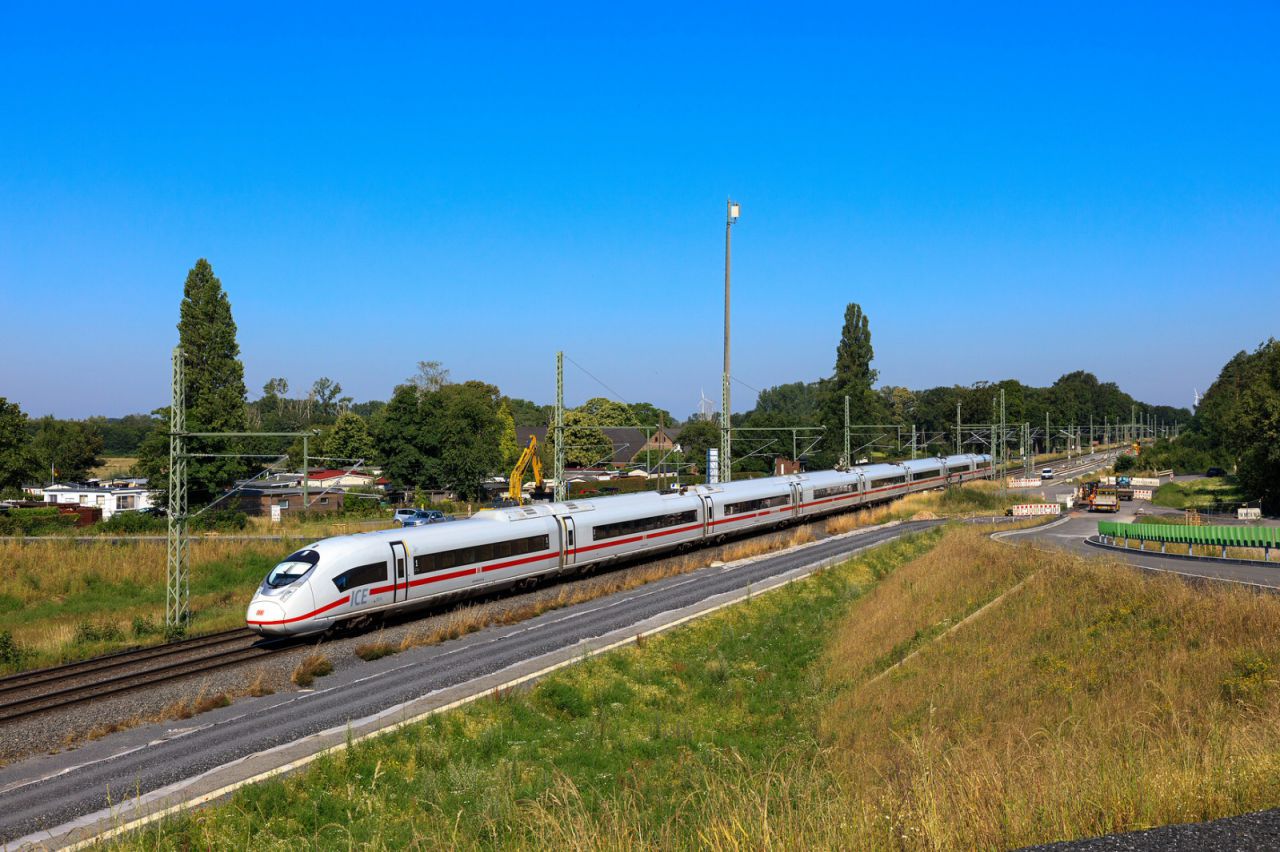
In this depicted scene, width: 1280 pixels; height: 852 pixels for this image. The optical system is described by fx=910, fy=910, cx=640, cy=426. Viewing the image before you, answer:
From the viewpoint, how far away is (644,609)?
99.0ft

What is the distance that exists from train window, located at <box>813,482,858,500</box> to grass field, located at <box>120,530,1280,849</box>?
25.9m

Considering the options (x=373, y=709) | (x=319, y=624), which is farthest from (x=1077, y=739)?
(x=319, y=624)

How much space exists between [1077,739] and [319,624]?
63.9 feet

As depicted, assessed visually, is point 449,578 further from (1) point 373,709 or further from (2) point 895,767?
(2) point 895,767

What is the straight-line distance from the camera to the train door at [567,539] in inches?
1378

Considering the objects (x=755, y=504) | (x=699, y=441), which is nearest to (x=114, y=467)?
(x=699, y=441)

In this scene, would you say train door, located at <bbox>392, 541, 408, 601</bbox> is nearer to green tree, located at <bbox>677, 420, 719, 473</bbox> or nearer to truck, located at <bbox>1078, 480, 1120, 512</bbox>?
truck, located at <bbox>1078, 480, 1120, 512</bbox>

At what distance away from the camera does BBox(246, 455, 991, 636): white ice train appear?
25.7 metres

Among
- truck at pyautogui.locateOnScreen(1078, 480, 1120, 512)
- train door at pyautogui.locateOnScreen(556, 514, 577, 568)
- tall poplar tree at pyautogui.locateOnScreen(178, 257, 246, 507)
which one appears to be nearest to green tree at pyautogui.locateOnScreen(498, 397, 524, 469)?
tall poplar tree at pyautogui.locateOnScreen(178, 257, 246, 507)

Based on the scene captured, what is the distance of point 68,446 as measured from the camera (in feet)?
426

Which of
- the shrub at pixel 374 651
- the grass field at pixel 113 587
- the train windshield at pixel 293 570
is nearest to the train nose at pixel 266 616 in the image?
the train windshield at pixel 293 570

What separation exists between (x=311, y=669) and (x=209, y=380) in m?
49.8

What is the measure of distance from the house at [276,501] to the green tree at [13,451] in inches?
507

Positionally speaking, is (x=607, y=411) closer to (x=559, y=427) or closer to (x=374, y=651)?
(x=559, y=427)
